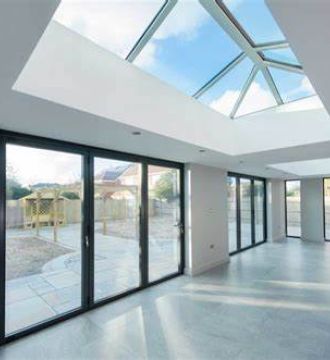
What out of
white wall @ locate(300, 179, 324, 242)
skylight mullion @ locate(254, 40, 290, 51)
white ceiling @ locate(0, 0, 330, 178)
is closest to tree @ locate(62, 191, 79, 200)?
white ceiling @ locate(0, 0, 330, 178)

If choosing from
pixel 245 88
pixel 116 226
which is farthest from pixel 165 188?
pixel 245 88

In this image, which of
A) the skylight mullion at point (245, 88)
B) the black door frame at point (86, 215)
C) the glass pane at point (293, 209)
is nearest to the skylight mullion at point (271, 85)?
the skylight mullion at point (245, 88)

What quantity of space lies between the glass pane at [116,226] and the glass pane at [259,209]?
17.3 ft

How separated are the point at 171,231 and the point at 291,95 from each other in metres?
3.19

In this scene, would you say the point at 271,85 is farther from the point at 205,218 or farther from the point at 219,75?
the point at 205,218

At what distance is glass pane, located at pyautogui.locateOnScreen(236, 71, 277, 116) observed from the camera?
12.6 feet

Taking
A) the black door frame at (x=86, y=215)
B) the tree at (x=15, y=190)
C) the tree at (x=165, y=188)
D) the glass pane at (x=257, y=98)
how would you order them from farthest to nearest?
the tree at (x=165, y=188), the glass pane at (x=257, y=98), the tree at (x=15, y=190), the black door frame at (x=86, y=215)

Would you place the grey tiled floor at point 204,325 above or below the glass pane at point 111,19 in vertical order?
below

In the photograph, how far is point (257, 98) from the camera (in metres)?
4.07

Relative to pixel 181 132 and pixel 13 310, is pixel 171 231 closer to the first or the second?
pixel 181 132

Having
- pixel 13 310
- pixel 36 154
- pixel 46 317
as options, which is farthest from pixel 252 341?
pixel 36 154

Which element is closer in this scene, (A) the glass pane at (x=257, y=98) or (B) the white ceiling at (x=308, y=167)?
(A) the glass pane at (x=257, y=98)

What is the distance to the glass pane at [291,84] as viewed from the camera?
139 inches

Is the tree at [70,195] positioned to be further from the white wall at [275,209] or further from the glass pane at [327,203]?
the glass pane at [327,203]
